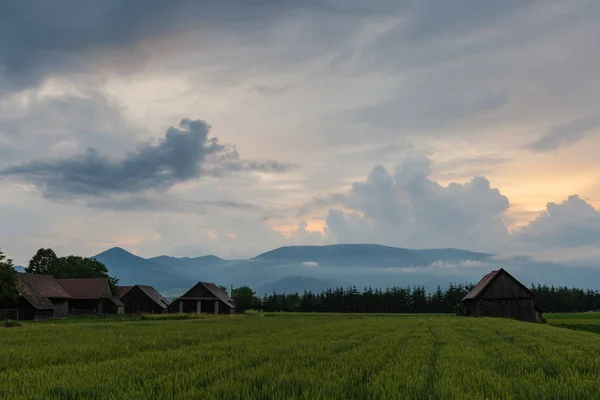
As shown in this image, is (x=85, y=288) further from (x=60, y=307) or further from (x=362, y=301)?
(x=362, y=301)

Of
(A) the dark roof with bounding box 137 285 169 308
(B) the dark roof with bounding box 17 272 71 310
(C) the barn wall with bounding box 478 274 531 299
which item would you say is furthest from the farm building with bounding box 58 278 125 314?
(C) the barn wall with bounding box 478 274 531 299

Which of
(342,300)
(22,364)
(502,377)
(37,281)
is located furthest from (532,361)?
(342,300)

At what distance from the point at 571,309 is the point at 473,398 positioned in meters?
170

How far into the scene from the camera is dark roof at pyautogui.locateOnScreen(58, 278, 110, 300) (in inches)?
3484

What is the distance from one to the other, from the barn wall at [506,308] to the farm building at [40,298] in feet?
218

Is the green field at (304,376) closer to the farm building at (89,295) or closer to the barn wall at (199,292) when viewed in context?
the farm building at (89,295)

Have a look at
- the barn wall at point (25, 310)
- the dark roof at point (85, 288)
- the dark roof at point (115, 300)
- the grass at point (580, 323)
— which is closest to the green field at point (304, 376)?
the grass at point (580, 323)

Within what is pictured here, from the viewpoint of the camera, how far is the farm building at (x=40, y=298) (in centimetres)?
6894

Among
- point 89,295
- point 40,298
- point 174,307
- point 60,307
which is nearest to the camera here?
point 40,298

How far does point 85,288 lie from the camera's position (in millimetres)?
90250

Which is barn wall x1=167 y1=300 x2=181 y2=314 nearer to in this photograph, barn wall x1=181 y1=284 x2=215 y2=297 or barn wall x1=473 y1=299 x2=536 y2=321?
barn wall x1=181 y1=284 x2=215 y2=297

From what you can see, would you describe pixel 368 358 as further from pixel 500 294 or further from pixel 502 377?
pixel 500 294

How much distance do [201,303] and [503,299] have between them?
61.1 metres

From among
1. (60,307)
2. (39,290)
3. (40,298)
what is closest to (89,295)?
(60,307)
